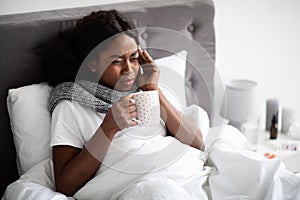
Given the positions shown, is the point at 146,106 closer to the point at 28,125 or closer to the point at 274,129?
the point at 28,125

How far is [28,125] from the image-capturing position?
189 cm

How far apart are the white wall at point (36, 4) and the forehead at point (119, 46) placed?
47 centimetres

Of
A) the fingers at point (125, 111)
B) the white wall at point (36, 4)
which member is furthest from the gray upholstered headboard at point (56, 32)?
the fingers at point (125, 111)

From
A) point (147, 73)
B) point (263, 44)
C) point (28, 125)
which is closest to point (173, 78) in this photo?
point (147, 73)

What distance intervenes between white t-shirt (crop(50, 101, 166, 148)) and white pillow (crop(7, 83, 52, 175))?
124 mm

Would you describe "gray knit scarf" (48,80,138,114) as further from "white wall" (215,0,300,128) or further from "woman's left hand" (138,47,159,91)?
"white wall" (215,0,300,128)

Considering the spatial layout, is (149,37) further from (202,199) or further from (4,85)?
(202,199)

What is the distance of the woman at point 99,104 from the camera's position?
171 cm

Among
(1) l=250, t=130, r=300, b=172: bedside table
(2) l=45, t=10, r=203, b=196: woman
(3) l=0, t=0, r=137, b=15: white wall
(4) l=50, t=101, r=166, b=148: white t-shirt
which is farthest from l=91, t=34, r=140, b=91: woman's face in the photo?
(1) l=250, t=130, r=300, b=172: bedside table

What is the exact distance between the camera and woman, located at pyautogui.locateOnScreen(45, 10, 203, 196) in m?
1.71

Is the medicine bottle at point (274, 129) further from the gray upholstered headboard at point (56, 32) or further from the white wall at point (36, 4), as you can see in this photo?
the white wall at point (36, 4)

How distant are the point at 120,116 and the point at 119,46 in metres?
0.27

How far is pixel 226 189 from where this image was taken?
1725 millimetres

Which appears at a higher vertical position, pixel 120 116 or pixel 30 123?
pixel 120 116
